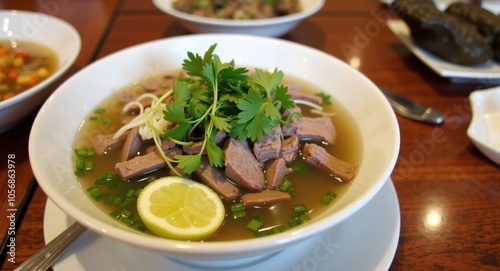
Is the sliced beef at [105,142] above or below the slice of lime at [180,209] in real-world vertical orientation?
below

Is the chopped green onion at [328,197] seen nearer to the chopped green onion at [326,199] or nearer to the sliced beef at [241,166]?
the chopped green onion at [326,199]

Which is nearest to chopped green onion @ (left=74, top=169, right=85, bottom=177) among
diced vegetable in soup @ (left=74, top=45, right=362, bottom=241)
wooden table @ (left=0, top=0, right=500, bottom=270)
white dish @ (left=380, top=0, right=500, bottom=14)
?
diced vegetable in soup @ (left=74, top=45, right=362, bottom=241)

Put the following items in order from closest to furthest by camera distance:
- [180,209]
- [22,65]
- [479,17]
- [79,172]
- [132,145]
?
[180,209] → [79,172] → [132,145] → [22,65] → [479,17]

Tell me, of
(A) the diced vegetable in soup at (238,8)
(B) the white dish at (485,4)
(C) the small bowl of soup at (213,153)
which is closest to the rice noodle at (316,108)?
(C) the small bowl of soup at (213,153)

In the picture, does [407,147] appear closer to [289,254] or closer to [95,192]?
[289,254]

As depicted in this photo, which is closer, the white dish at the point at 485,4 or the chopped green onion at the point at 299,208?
the chopped green onion at the point at 299,208

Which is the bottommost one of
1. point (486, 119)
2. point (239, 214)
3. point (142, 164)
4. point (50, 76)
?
point (50, 76)

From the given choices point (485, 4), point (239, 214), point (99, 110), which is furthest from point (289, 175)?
point (485, 4)
